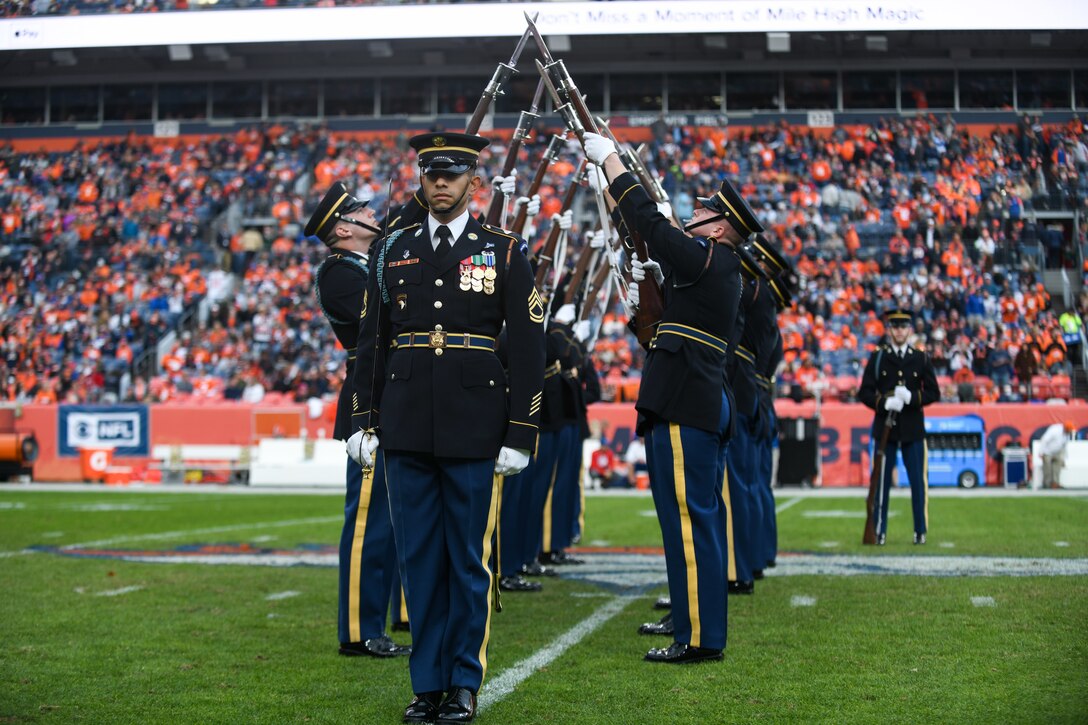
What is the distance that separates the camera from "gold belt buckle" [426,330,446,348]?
4617 millimetres

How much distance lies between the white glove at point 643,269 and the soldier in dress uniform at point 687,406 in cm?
11

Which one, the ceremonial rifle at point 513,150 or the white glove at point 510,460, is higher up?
the ceremonial rifle at point 513,150

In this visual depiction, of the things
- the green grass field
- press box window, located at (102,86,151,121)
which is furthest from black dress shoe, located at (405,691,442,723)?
press box window, located at (102,86,151,121)

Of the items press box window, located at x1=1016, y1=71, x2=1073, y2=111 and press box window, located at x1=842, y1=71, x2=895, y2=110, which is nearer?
press box window, located at x1=1016, y1=71, x2=1073, y2=111

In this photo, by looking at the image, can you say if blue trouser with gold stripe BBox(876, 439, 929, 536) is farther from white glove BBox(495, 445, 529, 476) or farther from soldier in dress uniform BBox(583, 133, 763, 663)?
white glove BBox(495, 445, 529, 476)

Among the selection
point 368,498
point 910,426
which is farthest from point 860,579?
point 368,498

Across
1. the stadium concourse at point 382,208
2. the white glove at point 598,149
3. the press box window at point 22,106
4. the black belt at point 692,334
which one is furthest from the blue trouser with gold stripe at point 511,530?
the press box window at point 22,106

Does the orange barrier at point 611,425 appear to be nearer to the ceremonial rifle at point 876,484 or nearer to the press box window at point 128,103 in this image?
the ceremonial rifle at point 876,484

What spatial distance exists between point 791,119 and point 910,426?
23.9 m

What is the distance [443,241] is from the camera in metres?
4.70

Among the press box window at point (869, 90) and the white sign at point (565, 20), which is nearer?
the white sign at point (565, 20)

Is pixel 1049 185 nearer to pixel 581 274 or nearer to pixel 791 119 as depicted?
pixel 791 119

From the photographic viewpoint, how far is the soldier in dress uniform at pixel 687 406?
5.57 meters

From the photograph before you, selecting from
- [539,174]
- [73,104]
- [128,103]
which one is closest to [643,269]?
[539,174]
